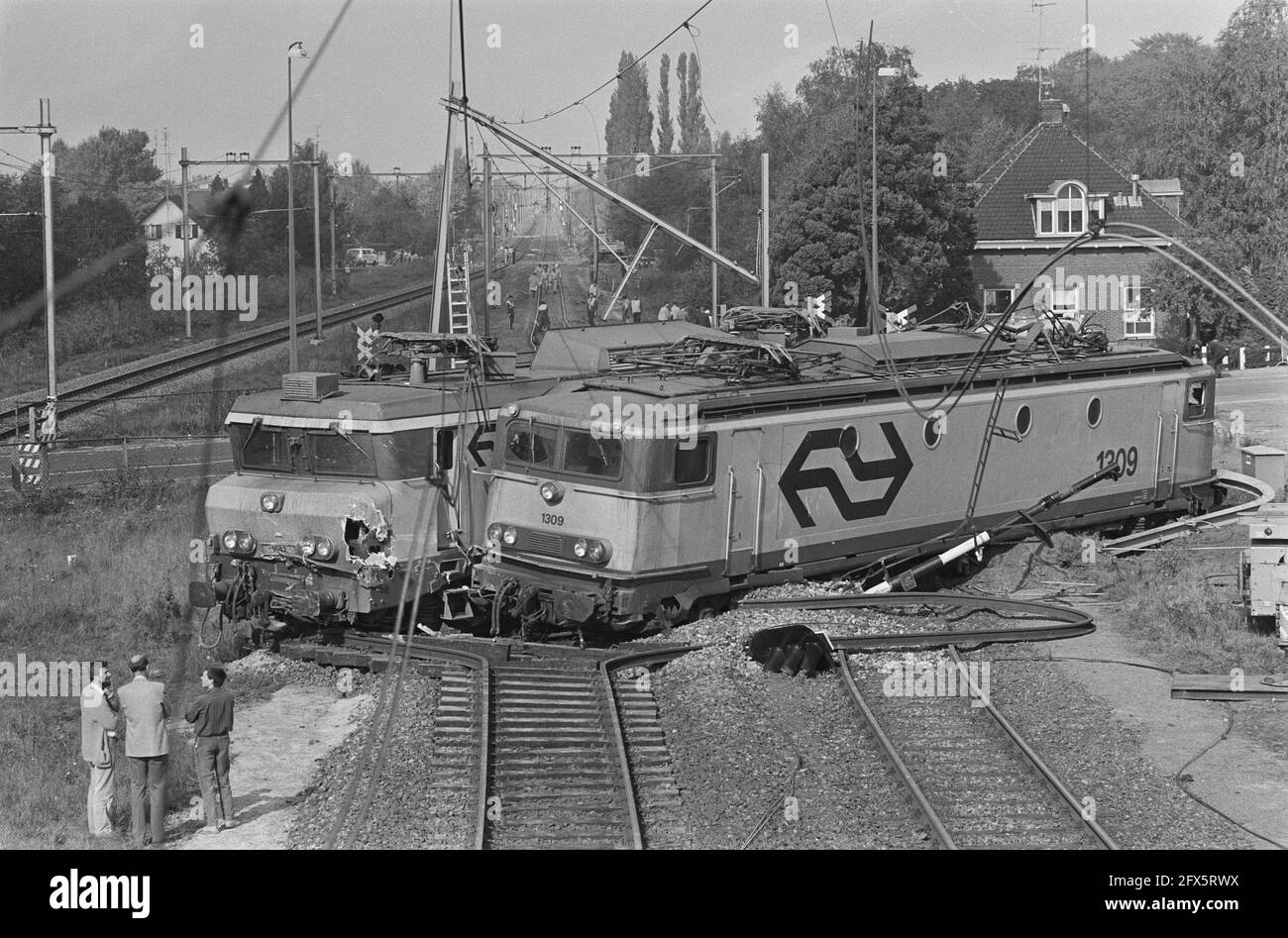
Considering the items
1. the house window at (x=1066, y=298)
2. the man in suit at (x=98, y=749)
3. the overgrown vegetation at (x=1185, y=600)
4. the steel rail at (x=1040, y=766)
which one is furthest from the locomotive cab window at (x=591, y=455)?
the house window at (x=1066, y=298)

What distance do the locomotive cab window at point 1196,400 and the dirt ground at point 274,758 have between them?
1427 centimetres

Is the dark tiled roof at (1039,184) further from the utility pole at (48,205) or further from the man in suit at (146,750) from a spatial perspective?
the man in suit at (146,750)

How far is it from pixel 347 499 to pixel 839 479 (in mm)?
5824

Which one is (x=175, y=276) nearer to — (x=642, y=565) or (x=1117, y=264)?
(x=1117, y=264)

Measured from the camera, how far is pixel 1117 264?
2152 inches

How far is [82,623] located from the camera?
799 inches

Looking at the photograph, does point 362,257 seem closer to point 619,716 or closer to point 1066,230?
point 1066,230

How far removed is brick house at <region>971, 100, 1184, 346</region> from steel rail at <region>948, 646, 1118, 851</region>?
39492mm

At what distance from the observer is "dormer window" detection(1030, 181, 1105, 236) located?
2144 inches

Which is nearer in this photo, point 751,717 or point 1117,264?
point 751,717

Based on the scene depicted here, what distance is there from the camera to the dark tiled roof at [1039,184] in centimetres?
5472

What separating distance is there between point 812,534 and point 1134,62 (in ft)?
327
